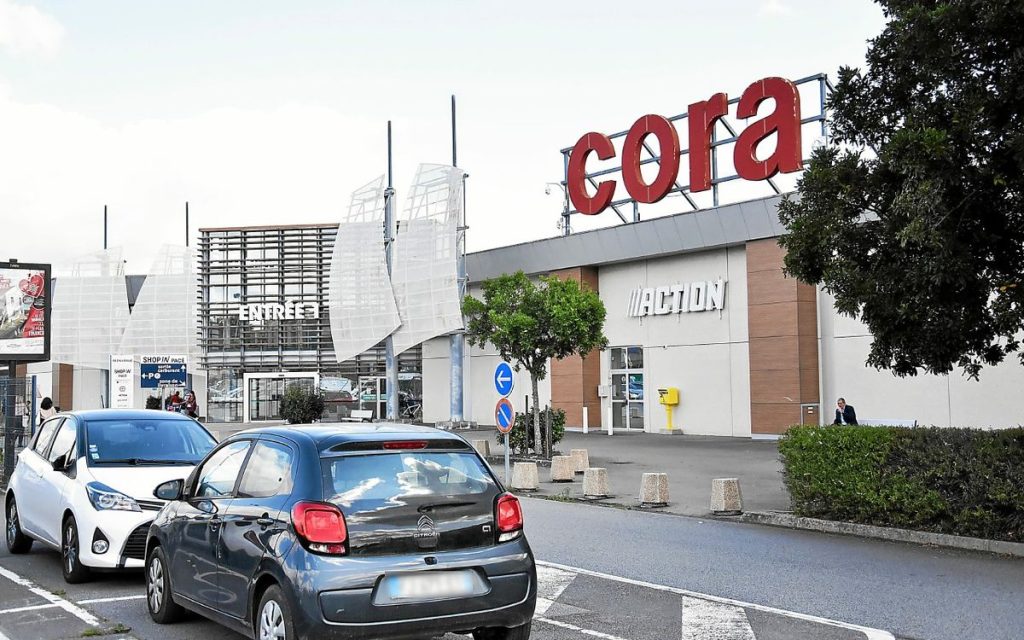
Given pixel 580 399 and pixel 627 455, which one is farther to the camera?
pixel 580 399

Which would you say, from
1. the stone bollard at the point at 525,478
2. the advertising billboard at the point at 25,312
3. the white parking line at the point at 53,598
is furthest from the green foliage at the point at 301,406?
the white parking line at the point at 53,598

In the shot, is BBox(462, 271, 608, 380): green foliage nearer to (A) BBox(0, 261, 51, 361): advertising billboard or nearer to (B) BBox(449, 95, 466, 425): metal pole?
(A) BBox(0, 261, 51, 361): advertising billboard

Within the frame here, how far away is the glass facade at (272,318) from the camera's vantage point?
46.9 m

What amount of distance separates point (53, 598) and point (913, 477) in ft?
29.2

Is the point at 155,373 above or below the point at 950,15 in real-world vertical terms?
below

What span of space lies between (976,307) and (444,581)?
776 cm

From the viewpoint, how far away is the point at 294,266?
4725 cm

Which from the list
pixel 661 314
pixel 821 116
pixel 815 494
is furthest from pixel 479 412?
pixel 815 494

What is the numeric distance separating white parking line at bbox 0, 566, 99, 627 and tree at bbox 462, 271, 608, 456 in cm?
1451

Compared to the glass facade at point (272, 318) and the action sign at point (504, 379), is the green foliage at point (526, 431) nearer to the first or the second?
the action sign at point (504, 379)

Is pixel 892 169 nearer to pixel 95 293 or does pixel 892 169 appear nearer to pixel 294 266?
pixel 294 266

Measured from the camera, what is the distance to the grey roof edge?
2970 cm

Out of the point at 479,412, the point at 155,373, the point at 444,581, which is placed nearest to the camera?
the point at 444,581

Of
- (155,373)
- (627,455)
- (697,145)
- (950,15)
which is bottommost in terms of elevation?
(627,455)
